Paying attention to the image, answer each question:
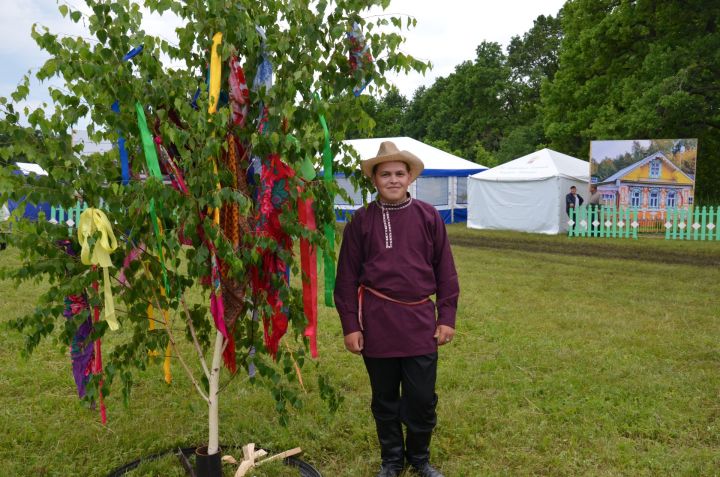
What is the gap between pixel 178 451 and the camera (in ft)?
11.6

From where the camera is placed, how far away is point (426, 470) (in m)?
3.27

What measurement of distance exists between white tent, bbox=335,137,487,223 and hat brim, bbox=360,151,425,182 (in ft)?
55.1

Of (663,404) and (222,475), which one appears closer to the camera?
(222,475)

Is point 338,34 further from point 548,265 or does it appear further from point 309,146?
point 548,265

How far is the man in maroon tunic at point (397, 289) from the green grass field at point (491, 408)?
0.62 m

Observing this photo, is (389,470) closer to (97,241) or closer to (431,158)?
(97,241)

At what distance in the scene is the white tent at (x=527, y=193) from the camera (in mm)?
17375

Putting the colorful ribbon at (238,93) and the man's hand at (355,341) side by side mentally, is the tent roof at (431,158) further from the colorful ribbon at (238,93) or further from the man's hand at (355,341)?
the colorful ribbon at (238,93)

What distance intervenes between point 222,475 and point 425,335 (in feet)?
4.16

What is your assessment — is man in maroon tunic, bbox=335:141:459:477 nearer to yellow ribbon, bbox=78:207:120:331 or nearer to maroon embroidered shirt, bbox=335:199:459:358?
maroon embroidered shirt, bbox=335:199:459:358

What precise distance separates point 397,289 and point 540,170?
51.8 feet

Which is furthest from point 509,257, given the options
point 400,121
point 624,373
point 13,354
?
point 400,121

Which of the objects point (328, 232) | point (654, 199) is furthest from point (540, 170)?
point (328, 232)

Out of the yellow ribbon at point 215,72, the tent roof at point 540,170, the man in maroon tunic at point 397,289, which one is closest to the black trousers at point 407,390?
the man in maroon tunic at point 397,289
